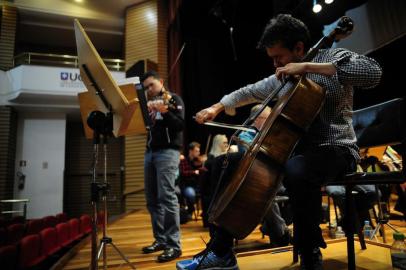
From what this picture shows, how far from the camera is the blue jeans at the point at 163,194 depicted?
2227mm

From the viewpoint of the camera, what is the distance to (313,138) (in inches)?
57.7

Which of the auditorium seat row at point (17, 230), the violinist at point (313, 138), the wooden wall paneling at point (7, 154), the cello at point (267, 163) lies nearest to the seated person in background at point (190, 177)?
the auditorium seat row at point (17, 230)

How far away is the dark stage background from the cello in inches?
177

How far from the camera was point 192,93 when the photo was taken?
7184mm

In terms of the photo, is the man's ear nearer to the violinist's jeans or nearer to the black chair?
the violinist's jeans

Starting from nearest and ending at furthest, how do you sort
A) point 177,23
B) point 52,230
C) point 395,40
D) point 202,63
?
1. point 52,230
2. point 395,40
3. point 202,63
4. point 177,23

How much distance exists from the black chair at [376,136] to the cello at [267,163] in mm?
359

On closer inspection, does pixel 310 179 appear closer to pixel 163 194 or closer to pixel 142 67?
pixel 163 194

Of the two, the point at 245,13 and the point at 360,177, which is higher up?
the point at 245,13

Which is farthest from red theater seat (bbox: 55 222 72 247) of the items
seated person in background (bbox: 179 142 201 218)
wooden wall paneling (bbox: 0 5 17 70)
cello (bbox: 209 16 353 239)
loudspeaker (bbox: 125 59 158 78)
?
wooden wall paneling (bbox: 0 5 17 70)

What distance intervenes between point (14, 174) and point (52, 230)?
5754mm

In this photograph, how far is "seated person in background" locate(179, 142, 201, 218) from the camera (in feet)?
16.0

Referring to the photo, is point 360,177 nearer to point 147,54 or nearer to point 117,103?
point 117,103

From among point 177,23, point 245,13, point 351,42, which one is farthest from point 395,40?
point 177,23
